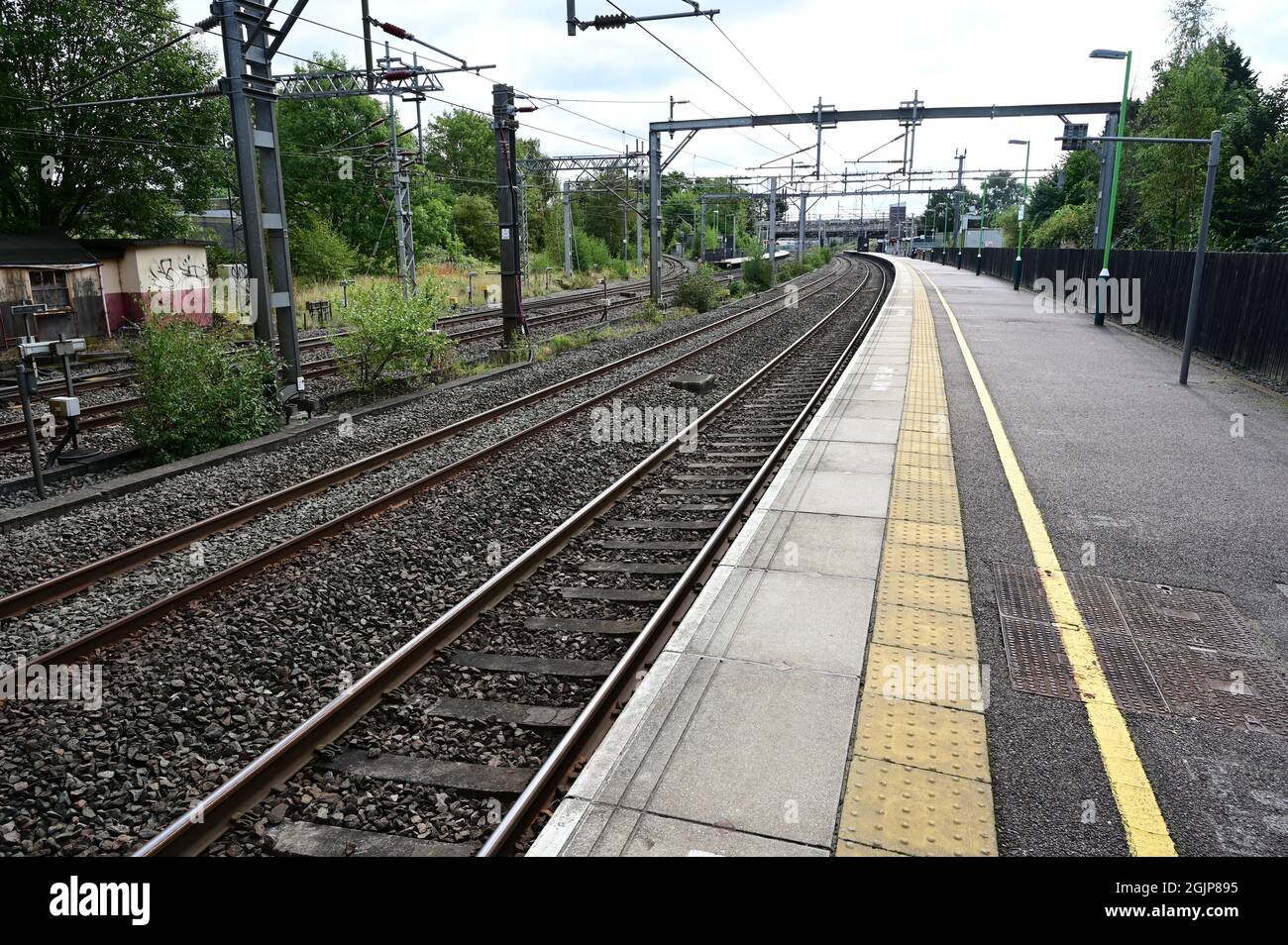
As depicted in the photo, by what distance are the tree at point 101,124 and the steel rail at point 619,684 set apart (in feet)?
82.0

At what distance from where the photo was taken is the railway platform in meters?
3.61

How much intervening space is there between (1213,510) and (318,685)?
25.8ft

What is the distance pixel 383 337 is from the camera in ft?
47.3

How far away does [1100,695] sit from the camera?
459 centimetres

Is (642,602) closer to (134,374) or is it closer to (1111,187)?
(134,374)

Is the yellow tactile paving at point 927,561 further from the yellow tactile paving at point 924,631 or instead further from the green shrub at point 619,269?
the green shrub at point 619,269

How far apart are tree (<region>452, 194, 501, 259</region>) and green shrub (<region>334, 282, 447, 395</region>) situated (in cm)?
5313

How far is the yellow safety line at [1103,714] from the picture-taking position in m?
3.52

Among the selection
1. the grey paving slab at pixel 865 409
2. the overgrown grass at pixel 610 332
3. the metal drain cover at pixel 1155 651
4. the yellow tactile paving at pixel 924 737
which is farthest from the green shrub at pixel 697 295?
the yellow tactile paving at pixel 924 737

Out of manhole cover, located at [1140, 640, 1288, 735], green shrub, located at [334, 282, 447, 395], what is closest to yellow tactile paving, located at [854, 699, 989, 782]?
manhole cover, located at [1140, 640, 1288, 735]

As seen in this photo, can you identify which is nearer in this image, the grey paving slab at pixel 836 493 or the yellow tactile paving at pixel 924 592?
the yellow tactile paving at pixel 924 592

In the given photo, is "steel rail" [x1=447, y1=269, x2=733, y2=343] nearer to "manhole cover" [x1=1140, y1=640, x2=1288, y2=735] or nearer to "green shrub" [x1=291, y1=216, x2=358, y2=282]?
"green shrub" [x1=291, y1=216, x2=358, y2=282]
